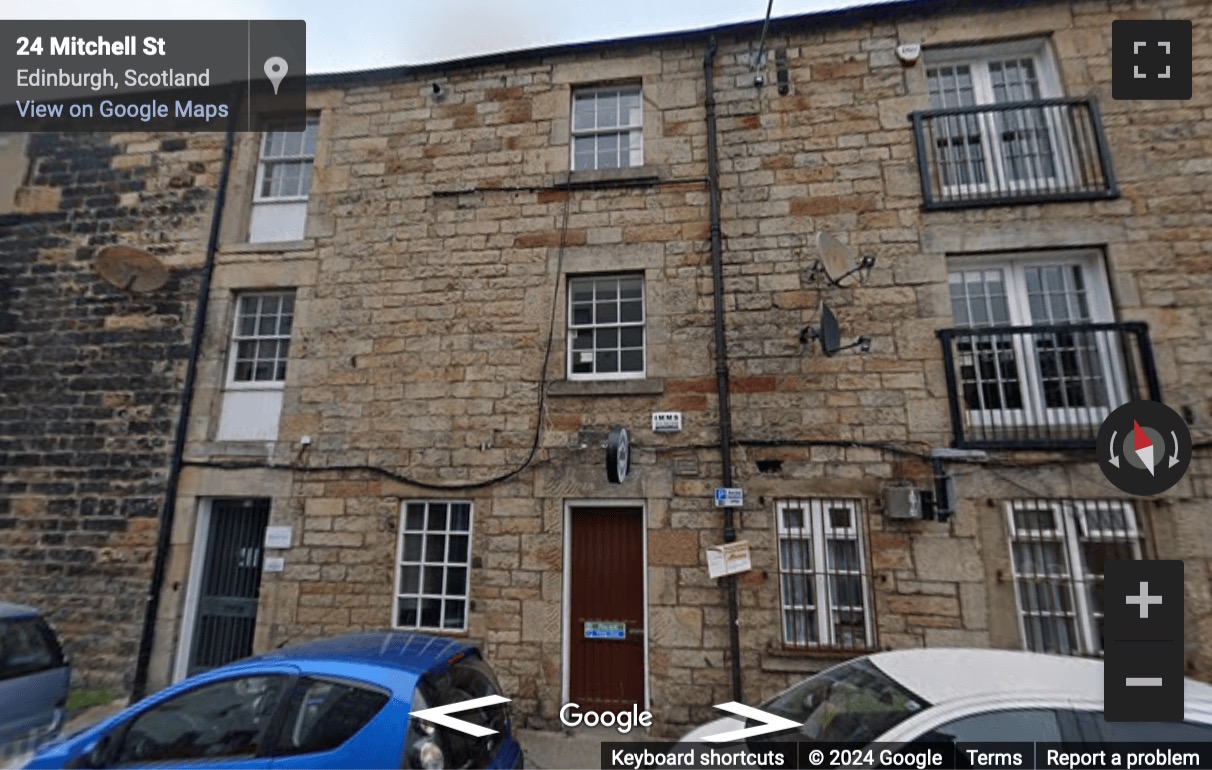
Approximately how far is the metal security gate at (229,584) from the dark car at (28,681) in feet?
5.30

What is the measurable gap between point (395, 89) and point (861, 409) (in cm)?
732

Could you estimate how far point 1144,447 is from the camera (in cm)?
553

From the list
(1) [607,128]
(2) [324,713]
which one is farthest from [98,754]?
(1) [607,128]

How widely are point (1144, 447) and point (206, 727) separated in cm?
824

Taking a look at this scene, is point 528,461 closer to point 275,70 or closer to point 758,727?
point 758,727

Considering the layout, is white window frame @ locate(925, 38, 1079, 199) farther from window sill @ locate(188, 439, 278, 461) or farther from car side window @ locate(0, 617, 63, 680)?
car side window @ locate(0, 617, 63, 680)

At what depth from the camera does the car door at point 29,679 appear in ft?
14.3

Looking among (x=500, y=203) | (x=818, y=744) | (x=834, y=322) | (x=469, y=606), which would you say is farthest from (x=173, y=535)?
(x=834, y=322)

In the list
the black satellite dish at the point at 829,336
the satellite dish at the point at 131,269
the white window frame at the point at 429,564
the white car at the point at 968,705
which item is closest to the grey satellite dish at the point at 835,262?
the black satellite dish at the point at 829,336

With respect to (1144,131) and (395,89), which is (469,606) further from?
(1144,131)

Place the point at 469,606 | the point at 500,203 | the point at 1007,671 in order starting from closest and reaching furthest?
the point at 1007,671 < the point at 469,606 < the point at 500,203

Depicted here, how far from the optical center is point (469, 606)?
5.97 metres

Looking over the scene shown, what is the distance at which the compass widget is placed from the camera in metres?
5.34

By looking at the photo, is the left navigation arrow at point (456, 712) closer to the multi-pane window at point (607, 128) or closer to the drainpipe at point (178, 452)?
the drainpipe at point (178, 452)
